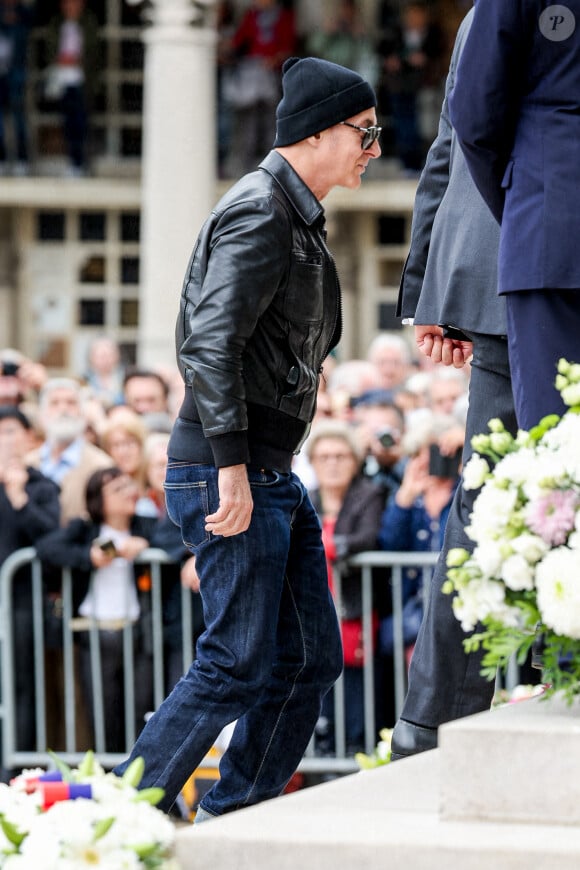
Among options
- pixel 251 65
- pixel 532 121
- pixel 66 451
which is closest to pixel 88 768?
pixel 532 121

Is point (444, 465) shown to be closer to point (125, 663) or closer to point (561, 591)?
point (125, 663)

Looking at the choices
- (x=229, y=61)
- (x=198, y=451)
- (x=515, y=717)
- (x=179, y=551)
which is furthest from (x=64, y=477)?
(x=229, y=61)

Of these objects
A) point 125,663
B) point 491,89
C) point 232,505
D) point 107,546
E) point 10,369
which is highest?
point 491,89

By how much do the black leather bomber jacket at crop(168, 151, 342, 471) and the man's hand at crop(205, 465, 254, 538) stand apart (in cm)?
3

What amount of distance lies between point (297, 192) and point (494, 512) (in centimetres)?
149

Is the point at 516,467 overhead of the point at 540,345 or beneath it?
beneath

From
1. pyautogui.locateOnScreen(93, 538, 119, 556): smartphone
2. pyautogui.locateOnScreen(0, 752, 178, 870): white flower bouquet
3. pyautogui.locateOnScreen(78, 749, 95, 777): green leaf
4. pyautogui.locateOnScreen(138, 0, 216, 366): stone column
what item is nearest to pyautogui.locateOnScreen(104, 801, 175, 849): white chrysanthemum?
pyautogui.locateOnScreen(0, 752, 178, 870): white flower bouquet

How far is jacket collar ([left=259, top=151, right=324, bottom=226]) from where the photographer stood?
4.50 metres

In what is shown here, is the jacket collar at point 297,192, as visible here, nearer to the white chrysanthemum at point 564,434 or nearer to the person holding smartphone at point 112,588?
the white chrysanthemum at point 564,434

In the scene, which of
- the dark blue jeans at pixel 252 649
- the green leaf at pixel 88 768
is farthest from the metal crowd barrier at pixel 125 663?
the green leaf at pixel 88 768

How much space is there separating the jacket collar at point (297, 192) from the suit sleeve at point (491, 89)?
1.65 feet

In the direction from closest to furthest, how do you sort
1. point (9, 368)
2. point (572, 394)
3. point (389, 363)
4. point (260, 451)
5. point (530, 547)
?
1. point (530, 547)
2. point (572, 394)
3. point (260, 451)
4. point (9, 368)
5. point (389, 363)

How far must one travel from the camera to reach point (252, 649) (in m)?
4.32

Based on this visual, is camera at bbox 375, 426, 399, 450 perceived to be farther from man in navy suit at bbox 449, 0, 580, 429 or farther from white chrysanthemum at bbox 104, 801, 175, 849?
white chrysanthemum at bbox 104, 801, 175, 849
